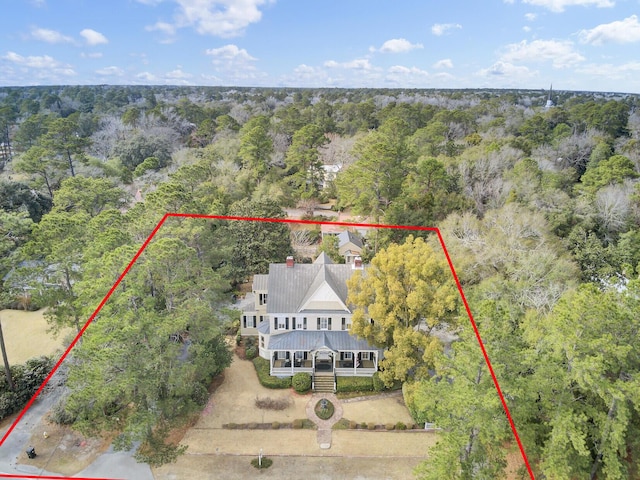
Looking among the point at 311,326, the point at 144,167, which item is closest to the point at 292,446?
the point at 311,326

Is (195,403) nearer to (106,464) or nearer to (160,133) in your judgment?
(106,464)

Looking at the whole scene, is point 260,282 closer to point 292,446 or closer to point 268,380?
point 268,380

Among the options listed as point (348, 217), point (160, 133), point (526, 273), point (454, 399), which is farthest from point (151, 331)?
point (160, 133)

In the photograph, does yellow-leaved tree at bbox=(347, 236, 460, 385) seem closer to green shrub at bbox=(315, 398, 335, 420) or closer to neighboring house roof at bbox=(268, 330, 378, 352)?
neighboring house roof at bbox=(268, 330, 378, 352)

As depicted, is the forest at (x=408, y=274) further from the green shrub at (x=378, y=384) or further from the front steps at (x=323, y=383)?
the front steps at (x=323, y=383)

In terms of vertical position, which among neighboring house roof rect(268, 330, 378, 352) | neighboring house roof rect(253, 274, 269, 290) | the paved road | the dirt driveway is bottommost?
the dirt driveway

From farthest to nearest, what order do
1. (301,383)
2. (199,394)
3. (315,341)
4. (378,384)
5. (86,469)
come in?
(315,341), (378,384), (301,383), (199,394), (86,469)
